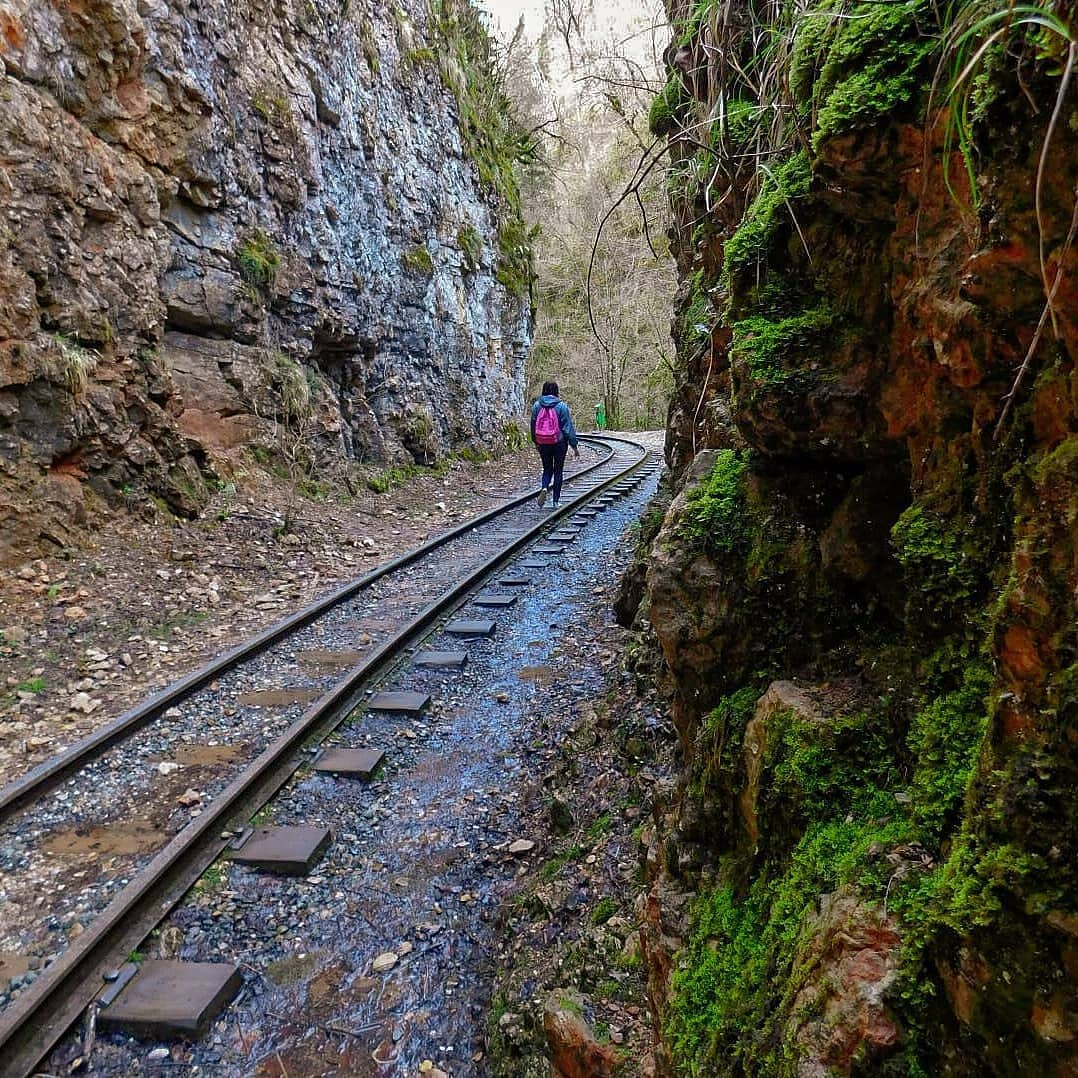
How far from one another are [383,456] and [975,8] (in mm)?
13355

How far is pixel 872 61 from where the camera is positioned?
1.74 metres

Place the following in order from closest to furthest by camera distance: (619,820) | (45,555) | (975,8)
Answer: (975,8), (619,820), (45,555)

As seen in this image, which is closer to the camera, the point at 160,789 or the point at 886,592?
the point at 886,592

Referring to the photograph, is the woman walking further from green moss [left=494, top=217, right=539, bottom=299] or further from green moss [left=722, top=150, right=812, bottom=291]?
green moss [left=494, top=217, right=539, bottom=299]

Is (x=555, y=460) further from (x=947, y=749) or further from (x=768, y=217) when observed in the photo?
(x=947, y=749)

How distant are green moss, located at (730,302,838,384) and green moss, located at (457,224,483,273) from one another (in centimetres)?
1731

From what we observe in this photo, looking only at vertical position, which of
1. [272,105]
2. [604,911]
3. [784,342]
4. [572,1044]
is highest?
[272,105]

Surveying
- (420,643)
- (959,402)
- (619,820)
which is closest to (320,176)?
(420,643)

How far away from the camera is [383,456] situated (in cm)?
1409

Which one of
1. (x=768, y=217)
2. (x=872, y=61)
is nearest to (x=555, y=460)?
(x=768, y=217)

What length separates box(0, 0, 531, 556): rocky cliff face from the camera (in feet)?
24.9

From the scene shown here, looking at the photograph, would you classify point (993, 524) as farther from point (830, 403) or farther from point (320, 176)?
point (320, 176)

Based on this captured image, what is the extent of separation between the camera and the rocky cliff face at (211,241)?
7578 millimetres

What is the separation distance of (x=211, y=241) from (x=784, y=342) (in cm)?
1039
